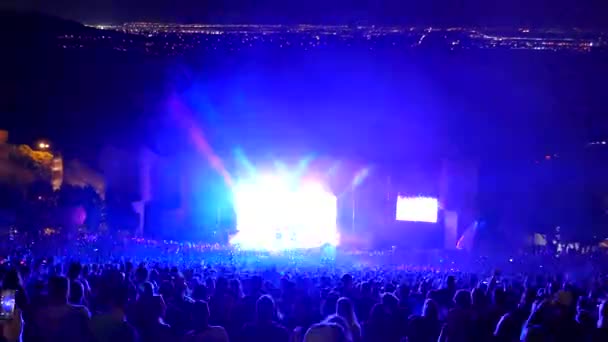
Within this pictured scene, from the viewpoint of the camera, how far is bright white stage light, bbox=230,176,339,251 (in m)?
27.9

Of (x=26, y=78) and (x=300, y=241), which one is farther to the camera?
(x=300, y=241)

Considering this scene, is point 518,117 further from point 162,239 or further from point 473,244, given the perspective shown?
point 162,239

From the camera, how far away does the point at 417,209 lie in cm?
2802

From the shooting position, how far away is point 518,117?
25109mm

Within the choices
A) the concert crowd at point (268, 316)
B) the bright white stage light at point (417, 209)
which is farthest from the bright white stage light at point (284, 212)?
the concert crowd at point (268, 316)

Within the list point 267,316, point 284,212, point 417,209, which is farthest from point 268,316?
point 417,209

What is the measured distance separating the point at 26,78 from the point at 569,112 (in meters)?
20.0

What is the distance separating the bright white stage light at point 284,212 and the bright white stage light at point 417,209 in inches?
122

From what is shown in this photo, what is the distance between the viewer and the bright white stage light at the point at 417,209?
27859mm

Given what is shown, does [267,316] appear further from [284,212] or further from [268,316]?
[284,212]

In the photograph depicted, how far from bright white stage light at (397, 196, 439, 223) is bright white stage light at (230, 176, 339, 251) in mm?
3109

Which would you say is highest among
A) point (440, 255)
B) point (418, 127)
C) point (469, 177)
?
point (418, 127)

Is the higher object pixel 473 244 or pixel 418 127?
pixel 418 127

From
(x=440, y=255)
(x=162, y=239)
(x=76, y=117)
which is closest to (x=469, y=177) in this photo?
(x=440, y=255)
